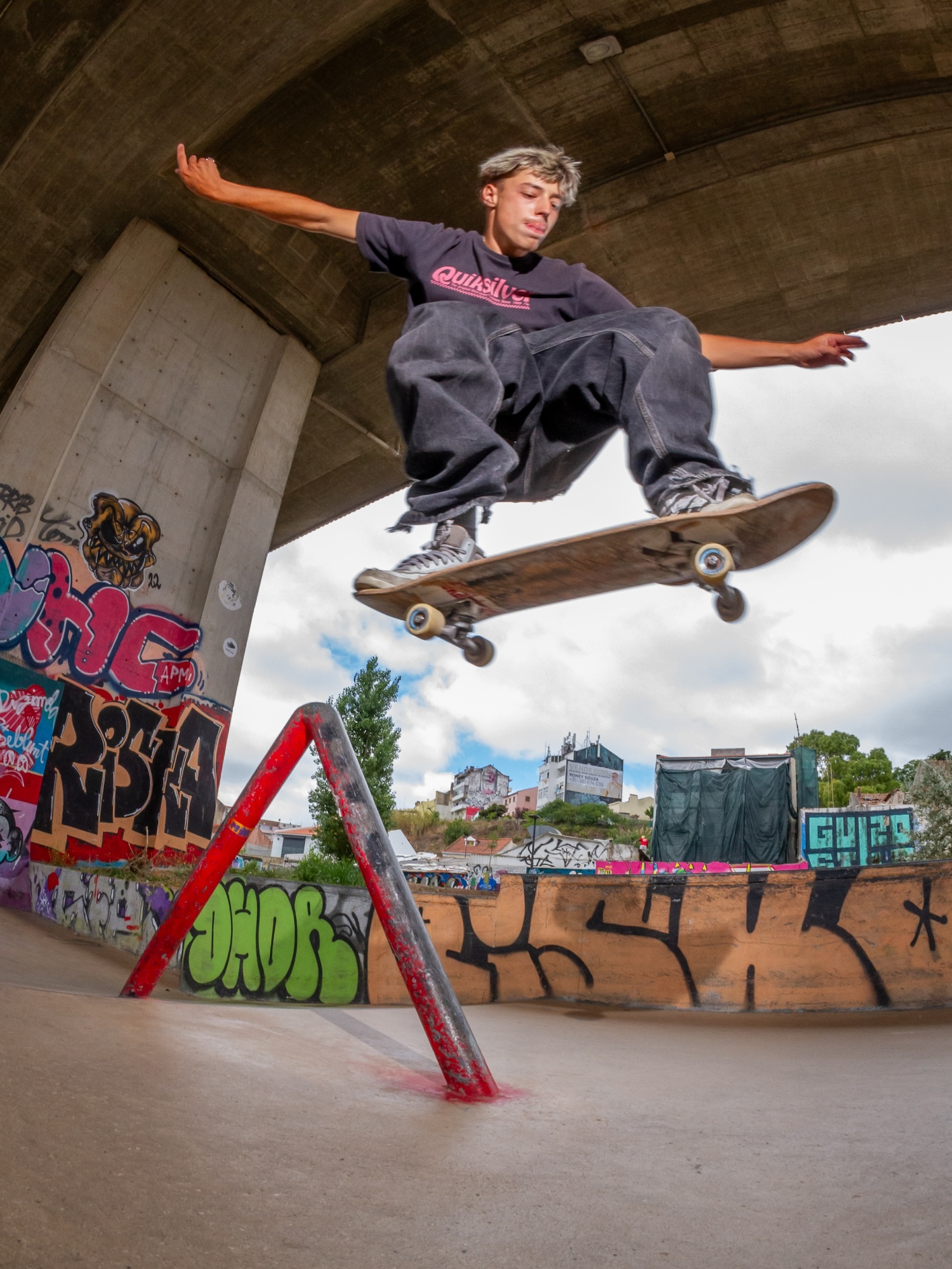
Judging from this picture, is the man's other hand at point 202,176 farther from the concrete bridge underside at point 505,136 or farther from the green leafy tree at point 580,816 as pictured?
the green leafy tree at point 580,816

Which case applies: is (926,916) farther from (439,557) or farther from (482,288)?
(482,288)

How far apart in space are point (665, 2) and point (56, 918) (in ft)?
46.1

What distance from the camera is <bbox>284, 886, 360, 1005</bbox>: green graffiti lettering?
7918mm

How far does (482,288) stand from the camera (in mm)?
3691

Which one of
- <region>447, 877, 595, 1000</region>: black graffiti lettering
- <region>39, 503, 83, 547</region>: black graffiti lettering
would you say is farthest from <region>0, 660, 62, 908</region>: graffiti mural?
<region>447, 877, 595, 1000</region>: black graffiti lettering

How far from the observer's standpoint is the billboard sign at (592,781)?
346ft

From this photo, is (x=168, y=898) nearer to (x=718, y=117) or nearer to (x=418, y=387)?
(x=418, y=387)

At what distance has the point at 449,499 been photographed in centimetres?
339

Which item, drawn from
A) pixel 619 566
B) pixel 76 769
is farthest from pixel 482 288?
pixel 76 769

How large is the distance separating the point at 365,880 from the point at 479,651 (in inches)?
51.5

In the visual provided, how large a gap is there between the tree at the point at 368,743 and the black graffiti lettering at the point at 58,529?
656cm

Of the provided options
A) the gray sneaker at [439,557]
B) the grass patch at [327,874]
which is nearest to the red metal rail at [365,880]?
the gray sneaker at [439,557]

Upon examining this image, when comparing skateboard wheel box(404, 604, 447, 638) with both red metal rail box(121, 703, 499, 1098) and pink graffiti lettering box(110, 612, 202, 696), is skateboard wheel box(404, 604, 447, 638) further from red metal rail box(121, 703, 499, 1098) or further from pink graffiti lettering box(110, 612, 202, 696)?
pink graffiti lettering box(110, 612, 202, 696)

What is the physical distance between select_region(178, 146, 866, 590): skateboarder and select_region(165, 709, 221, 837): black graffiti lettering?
9.55 meters
